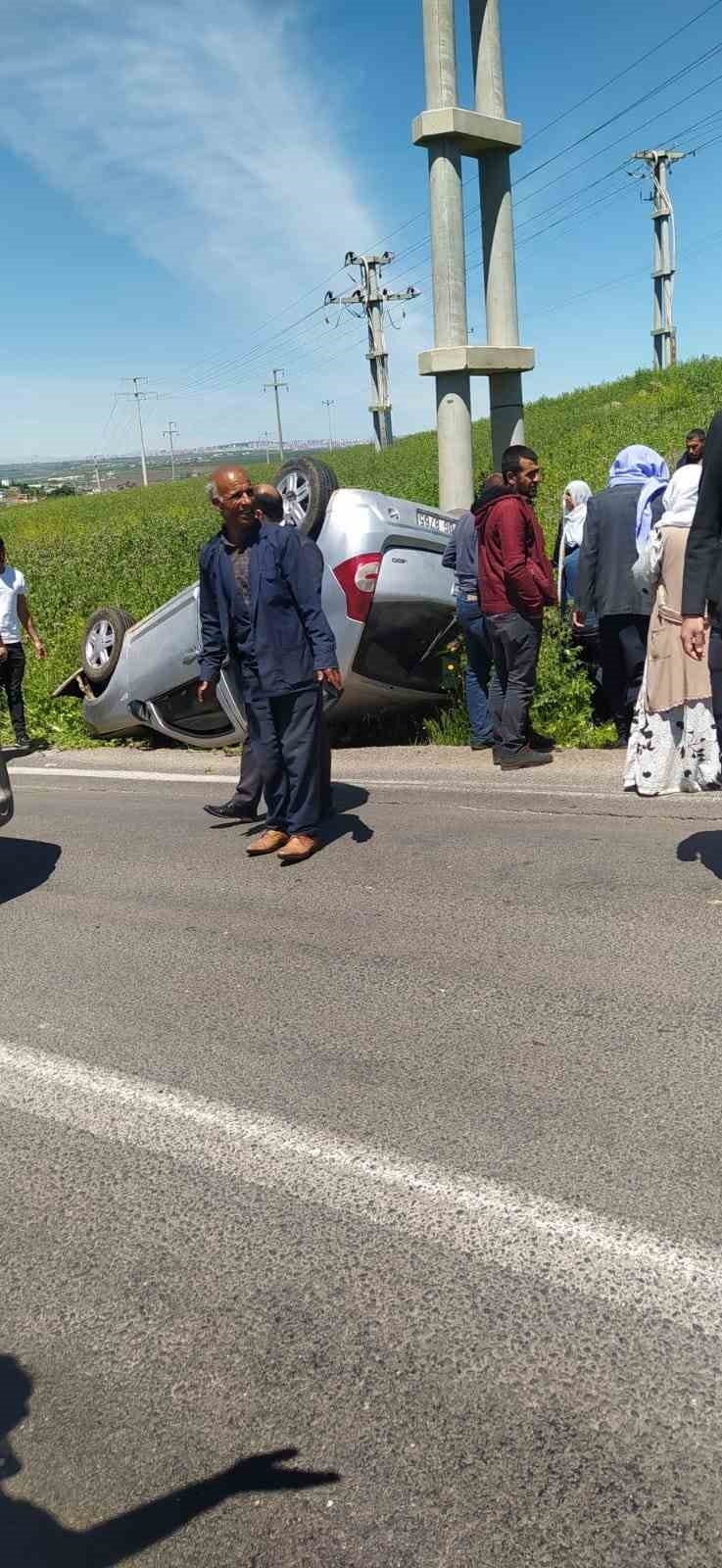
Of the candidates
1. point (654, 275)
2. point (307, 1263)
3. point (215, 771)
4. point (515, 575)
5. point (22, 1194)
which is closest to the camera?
point (307, 1263)

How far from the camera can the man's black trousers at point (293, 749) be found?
6426 mm

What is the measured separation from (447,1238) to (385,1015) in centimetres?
137

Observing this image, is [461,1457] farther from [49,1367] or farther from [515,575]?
[515,575]

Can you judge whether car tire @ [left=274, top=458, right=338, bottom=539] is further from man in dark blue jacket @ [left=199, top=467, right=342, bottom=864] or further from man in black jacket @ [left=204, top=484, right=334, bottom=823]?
man in dark blue jacket @ [left=199, top=467, right=342, bottom=864]

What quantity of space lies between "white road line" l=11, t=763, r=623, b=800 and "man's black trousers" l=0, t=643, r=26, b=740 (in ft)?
3.18

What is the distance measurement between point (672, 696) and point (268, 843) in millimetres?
2228

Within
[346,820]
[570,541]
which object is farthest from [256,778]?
[570,541]

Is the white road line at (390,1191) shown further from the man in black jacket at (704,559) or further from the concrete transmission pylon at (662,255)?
the concrete transmission pylon at (662,255)

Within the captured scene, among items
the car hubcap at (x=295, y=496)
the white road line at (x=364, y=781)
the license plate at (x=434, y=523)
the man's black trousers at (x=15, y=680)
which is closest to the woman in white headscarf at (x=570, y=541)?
the license plate at (x=434, y=523)

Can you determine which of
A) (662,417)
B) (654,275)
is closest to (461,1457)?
(662,417)

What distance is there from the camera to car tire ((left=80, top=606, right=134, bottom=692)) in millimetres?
10766

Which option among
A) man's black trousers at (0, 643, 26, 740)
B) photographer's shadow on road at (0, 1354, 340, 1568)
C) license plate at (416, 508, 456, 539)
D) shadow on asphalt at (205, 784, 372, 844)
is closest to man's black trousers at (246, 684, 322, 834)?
shadow on asphalt at (205, 784, 372, 844)

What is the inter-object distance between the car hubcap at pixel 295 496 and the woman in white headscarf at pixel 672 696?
2.55 metres

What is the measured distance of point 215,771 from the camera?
9391 millimetres
